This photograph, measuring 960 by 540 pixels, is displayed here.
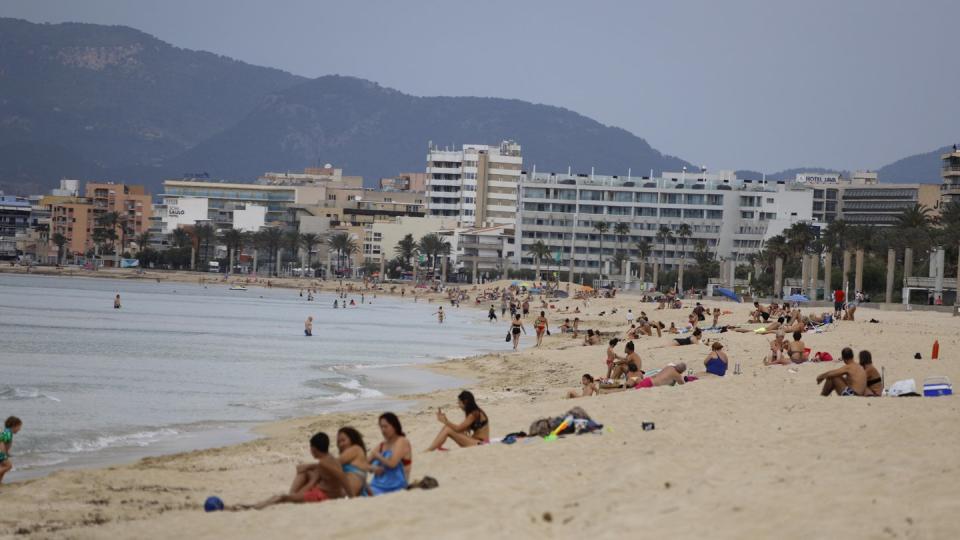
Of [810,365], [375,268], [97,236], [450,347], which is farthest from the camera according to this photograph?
[97,236]

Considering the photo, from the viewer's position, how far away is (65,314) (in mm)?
68812

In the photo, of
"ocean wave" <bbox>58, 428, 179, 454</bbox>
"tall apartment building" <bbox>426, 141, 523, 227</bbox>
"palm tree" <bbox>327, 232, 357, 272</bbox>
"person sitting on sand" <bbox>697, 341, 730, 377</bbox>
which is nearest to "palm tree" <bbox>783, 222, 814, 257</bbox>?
"tall apartment building" <bbox>426, 141, 523, 227</bbox>

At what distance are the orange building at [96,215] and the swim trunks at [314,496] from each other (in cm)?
17425

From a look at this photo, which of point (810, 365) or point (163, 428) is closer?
point (163, 428)

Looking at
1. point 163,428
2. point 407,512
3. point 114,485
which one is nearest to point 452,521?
point 407,512

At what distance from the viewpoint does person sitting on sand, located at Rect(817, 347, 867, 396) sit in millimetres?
16295

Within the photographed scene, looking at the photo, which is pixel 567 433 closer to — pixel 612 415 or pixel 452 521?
pixel 612 415

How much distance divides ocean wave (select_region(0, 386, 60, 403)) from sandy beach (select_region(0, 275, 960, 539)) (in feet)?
27.4

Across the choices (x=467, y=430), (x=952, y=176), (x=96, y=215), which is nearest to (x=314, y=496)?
(x=467, y=430)

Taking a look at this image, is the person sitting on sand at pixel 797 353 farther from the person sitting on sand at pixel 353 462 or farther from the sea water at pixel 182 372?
the person sitting on sand at pixel 353 462

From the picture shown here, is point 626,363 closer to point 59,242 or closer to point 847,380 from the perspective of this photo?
point 847,380

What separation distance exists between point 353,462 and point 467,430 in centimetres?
316

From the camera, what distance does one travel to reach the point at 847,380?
53.9 ft

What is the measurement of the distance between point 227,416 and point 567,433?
34.8ft
